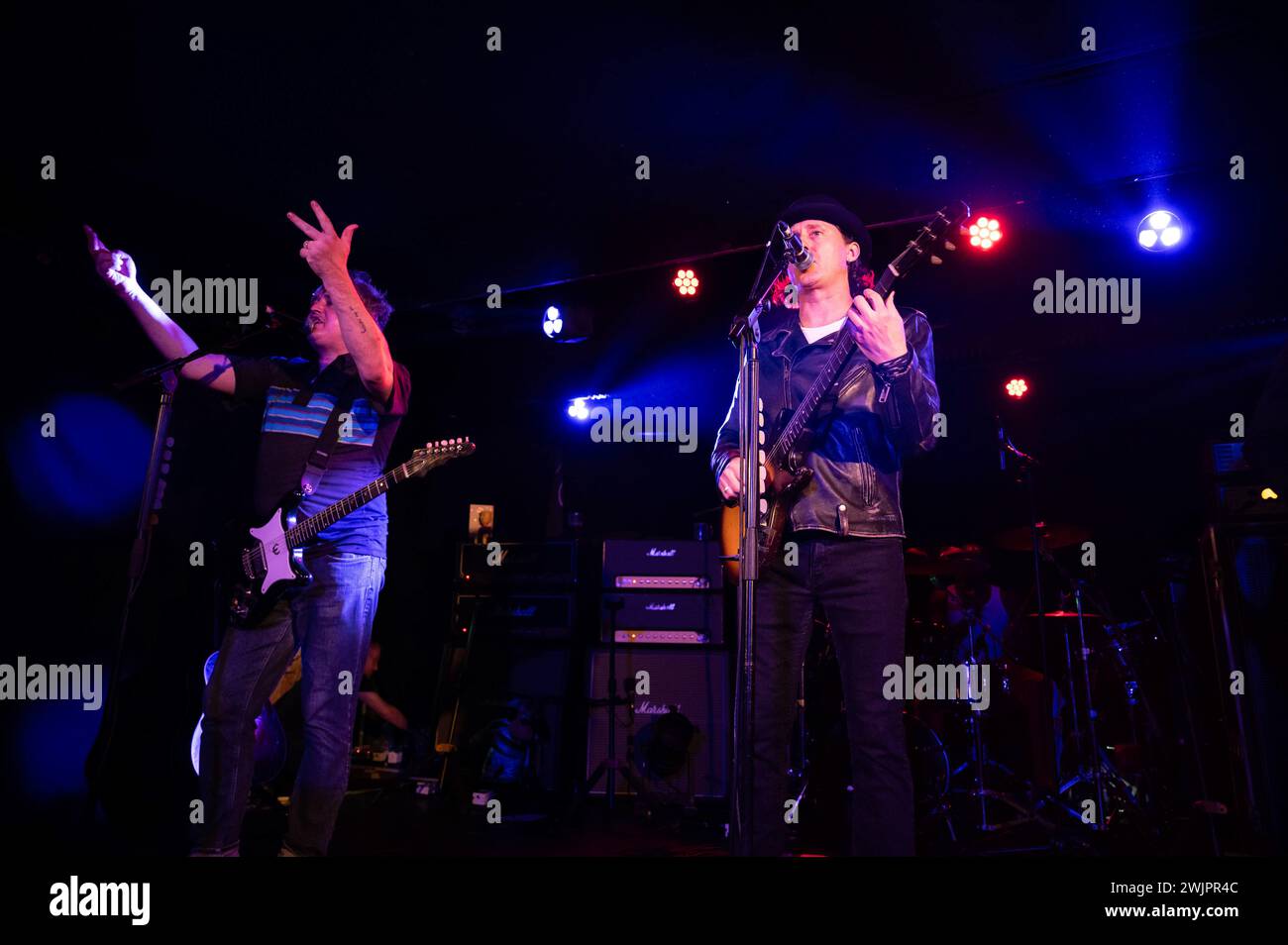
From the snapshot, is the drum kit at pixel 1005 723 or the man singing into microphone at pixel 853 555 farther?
the drum kit at pixel 1005 723

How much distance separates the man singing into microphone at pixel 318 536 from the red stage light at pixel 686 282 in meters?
3.74

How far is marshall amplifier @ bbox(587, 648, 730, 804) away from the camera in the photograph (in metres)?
5.27

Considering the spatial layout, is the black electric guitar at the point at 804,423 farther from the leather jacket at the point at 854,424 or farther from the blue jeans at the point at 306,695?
the blue jeans at the point at 306,695

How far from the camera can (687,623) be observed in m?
5.66

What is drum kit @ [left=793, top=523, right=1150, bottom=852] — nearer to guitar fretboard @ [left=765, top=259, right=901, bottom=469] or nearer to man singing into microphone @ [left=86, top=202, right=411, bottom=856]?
guitar fretboard @ [left=765, top=259, right=901, bottom=469]

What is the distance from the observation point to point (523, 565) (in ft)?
20.0

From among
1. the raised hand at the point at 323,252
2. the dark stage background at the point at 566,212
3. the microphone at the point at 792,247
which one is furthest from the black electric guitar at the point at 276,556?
the microphone at the point at 792,247

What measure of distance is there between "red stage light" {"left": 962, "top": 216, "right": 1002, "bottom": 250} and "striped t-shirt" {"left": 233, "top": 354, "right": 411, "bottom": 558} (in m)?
4.39

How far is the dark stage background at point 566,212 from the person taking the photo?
13.7 ft

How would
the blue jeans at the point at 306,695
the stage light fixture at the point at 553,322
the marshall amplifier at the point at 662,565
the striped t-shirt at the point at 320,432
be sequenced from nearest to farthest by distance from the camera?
the blue jeans at the point at 306,695
the striped t-shirt at the point at 320,432
the marshall amplifier at the point at 662,565
the stage light fixture at the point at 553,322

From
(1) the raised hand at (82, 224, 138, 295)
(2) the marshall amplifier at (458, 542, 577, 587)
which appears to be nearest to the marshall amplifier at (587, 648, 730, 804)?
(2) the marshall amplifier at (458, 542, 577, 587)

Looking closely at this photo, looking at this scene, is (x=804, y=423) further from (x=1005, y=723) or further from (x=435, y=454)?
(x=1005, y=723)

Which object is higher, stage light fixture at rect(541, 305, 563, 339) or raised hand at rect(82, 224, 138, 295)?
stage light fixture at rect(541, 305, 563, 339)
